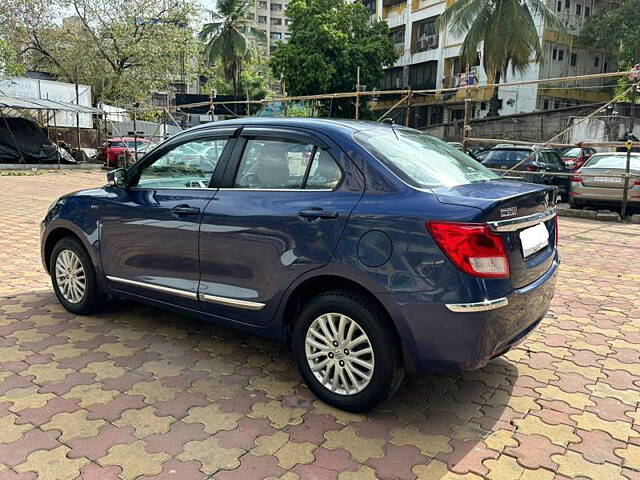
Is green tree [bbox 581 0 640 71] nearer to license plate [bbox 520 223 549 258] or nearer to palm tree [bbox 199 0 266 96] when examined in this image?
palm tree [bbox 199 0 266 96]

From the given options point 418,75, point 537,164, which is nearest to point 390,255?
point 537,164

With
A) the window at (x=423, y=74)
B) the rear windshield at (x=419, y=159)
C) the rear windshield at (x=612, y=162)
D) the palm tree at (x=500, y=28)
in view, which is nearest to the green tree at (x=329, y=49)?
the window at (x=423, y=74)

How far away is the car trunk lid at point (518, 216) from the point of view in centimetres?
278

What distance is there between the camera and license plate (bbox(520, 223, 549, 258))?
2955mm

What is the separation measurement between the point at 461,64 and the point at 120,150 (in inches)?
804

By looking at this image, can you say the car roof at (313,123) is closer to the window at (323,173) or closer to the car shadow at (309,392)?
the window at (323,173)

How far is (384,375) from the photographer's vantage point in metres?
2.89

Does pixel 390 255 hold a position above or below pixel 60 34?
below

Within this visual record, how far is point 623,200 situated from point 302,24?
1085 inches

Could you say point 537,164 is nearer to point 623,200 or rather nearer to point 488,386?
point 623,200

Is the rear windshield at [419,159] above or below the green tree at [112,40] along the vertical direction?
below

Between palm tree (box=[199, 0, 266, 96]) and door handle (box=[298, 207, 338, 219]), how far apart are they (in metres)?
39.8

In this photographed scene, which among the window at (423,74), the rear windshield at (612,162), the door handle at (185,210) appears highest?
the window at (423,74)

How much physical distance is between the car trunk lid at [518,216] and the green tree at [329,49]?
3142cm
